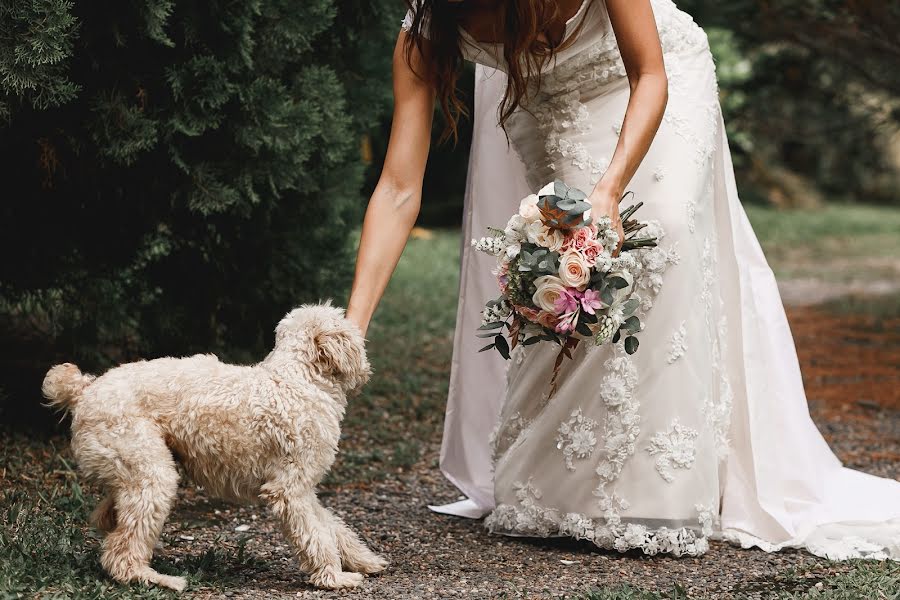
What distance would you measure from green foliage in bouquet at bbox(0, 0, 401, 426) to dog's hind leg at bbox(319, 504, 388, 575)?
79.4 inches

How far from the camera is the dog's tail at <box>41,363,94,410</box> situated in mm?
3129

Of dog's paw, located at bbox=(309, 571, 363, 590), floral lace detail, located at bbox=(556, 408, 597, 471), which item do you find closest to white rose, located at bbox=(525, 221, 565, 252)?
floral lace detail, located at bbox=(556, 408, 597, 471)

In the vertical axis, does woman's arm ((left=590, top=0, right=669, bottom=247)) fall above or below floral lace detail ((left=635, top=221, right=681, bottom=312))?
above

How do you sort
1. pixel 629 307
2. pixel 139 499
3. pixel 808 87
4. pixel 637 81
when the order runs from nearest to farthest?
pixel 139 499 < pixel 629 307 < pixel 637 81 < pixel 808 87

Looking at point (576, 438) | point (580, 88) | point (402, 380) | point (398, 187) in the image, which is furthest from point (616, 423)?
point (402, 380)

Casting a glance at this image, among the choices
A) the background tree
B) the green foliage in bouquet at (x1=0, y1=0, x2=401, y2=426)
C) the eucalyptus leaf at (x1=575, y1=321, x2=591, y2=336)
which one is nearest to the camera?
the eucalyptus leaf at (x1=575, y1=321, x2=591, y2=336)

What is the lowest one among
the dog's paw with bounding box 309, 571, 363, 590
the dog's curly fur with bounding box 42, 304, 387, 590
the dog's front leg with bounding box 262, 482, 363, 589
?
the dog's paw with bounding box 309, 571, 363, 590

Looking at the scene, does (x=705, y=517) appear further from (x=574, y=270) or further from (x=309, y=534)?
(x=309, y=534)

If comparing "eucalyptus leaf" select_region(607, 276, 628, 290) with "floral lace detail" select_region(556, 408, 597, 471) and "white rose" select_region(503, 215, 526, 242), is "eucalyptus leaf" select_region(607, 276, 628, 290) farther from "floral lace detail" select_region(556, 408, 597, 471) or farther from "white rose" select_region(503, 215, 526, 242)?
"floral lace detail" select_region(556, 408, 597, 471)

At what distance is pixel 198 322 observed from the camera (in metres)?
5.79

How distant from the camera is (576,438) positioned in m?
4.00

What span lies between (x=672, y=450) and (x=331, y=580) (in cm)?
138

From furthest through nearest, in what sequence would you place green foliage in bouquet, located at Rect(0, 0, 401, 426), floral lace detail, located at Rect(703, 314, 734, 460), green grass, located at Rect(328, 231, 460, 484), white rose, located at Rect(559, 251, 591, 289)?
green grass, located at Rect(328, 231, 460, 484)
green foliage in bouquet, located at Rect(0, 0, 401, 426)
floral lace detail, located at Rect(703, 314, 734, 460)
white rose, located at Rect(559, 251, 591, 289)

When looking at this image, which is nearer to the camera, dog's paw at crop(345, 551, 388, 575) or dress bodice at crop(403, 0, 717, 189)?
dog's paw at crop(345, 551, 388, 575)
